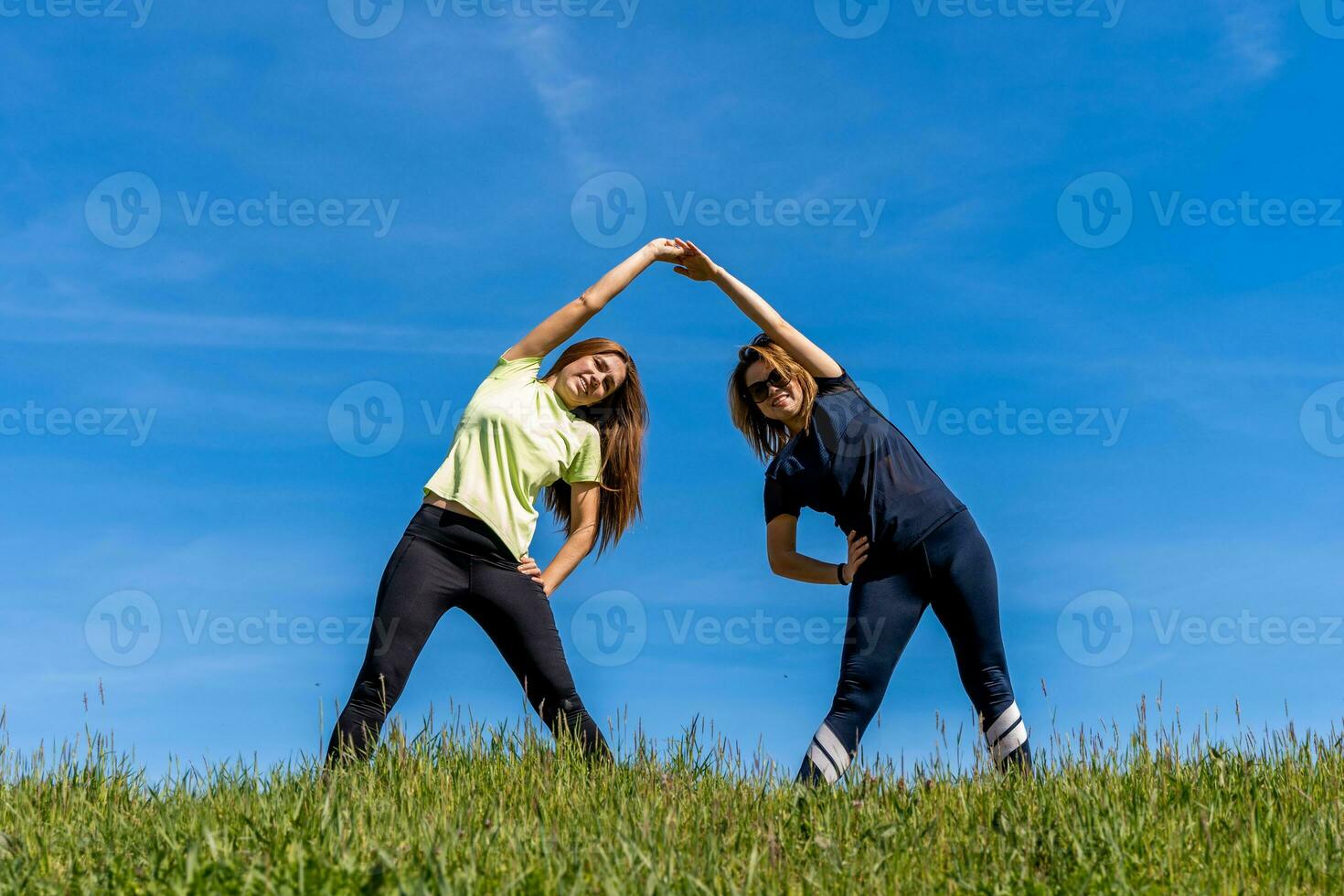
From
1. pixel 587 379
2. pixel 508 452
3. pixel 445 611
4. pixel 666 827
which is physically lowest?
pixel 666 827

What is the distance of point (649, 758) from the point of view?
5898 millimetres

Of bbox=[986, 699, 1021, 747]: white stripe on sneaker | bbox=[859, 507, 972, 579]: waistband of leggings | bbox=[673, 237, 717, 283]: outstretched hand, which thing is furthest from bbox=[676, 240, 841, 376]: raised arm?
bbox=[986, 699, 1021, 747]: white stripe on sneaker

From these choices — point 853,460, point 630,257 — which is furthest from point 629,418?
point 853,460

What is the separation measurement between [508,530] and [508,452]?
409 millimetres

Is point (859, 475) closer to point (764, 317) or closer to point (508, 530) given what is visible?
point (764, 317)

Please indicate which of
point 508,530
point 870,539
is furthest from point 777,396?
point 508,530

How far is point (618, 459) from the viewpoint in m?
6.67

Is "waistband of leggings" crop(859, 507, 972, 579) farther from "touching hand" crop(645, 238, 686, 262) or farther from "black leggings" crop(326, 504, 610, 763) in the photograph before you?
"touching hand" crop(645, 238, 686, 262)

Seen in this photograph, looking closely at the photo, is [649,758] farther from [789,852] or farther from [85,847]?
[85,847]

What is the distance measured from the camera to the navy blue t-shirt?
577 centimetres

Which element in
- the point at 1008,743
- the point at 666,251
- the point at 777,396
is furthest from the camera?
the point at 666,251

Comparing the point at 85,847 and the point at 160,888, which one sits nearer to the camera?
the point at 160,888

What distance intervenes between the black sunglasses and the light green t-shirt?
103 centimetres

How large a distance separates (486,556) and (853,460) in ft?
6.38
